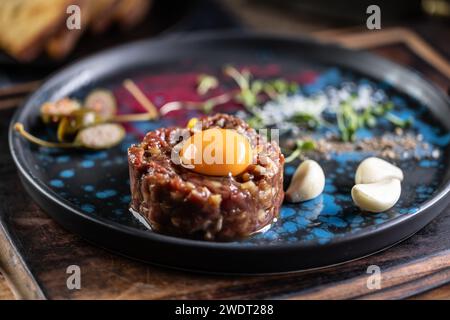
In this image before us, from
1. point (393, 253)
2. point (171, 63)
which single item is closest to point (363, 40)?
point (171, 63)

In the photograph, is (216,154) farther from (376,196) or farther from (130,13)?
(130,13)

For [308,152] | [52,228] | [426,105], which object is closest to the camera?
[52,228]

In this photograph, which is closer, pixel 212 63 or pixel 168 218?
pixel 168 218

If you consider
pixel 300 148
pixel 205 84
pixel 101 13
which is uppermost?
pixel 101 13

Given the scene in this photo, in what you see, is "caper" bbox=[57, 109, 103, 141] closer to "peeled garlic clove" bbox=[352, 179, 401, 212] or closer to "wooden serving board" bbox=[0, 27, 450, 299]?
"wooden serving board" bbox=[0, 27, 450, 299]

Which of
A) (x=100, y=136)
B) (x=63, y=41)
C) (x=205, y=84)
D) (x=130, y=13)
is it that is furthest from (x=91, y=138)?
(x=130, y=13)

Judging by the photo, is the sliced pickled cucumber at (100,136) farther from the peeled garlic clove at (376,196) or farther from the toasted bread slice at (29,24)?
the peeled garlic clove at (376,196)

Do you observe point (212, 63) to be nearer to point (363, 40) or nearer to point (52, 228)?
point (363, 40)
